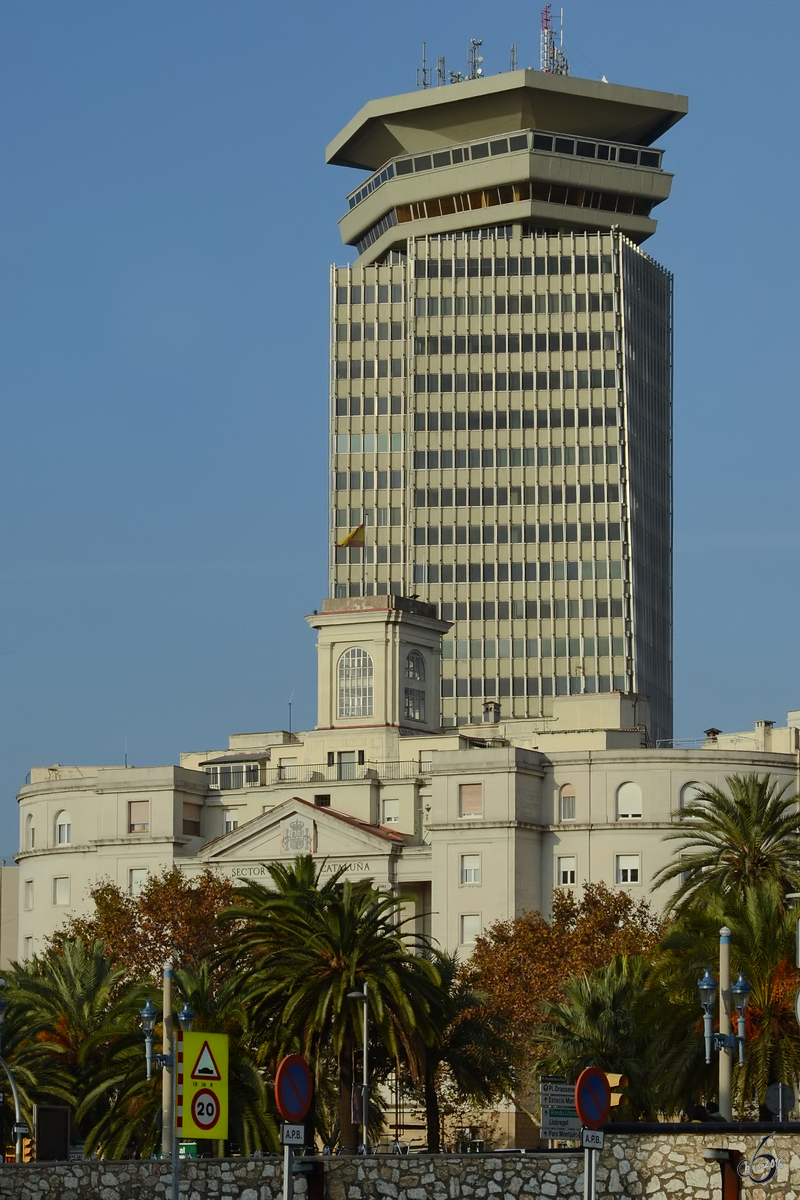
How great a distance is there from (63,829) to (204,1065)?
9582 centimetres

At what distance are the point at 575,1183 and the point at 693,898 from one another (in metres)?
36.2

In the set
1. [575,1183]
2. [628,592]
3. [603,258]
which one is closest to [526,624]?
[628,592]

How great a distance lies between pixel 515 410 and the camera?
617 feet

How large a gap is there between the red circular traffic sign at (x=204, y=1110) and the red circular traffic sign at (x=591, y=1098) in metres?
6.47

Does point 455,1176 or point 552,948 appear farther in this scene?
point 552,948

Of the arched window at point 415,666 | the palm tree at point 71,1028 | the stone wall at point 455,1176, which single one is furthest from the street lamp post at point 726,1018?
the arched window at point 415,666

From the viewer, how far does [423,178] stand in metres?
199

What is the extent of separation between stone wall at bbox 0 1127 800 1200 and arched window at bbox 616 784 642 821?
252 feet

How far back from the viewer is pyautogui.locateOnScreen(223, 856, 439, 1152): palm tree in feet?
226

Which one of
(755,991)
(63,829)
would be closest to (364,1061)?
(755,991)

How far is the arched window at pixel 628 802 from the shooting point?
119 meters

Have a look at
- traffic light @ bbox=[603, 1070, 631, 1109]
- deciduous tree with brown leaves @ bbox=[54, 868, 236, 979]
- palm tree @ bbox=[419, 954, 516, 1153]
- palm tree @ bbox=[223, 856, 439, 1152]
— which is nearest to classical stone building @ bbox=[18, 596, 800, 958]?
deciduous tree with brown leaves @ bbox=[54, 868, 236, 979]

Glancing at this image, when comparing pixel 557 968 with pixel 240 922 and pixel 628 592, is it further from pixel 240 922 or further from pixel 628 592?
pixel 628 592

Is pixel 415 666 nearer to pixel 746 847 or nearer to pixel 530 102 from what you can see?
pixel 746 847
